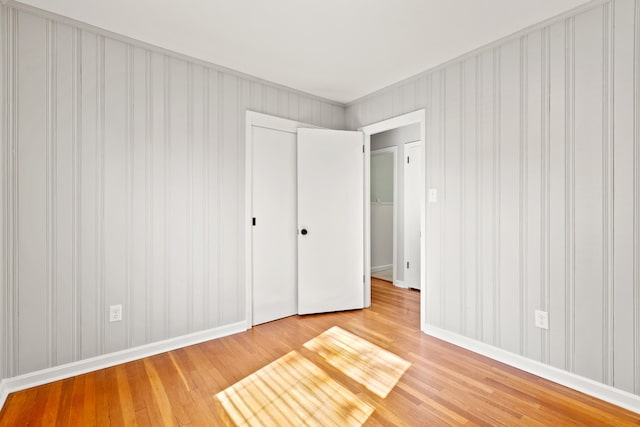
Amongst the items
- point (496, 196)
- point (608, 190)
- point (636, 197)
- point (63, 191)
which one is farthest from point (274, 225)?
point (636, 197)

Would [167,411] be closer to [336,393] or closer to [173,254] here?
[336,393]

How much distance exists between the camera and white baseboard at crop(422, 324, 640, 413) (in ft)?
6.08

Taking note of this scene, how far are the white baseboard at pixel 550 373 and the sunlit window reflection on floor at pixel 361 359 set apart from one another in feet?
2.06

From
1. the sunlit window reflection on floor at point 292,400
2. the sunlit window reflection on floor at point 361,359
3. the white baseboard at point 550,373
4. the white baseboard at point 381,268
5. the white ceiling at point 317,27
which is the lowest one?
the sunlit window reflection on floor at point 292,400

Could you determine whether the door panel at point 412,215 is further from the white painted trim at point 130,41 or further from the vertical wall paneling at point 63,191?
the vertical wall paneling at point 63,191

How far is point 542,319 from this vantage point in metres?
2.21

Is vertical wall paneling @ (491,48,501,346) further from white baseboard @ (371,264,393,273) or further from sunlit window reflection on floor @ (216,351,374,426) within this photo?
white baseboard @ (371,264,393,273)

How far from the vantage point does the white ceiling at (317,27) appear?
2008mm

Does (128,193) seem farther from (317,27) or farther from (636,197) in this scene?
(636,197)

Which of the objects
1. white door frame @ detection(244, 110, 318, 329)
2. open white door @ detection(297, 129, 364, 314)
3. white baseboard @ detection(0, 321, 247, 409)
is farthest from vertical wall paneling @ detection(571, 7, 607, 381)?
white baseboard @ detection(0, 321, 247, 409)

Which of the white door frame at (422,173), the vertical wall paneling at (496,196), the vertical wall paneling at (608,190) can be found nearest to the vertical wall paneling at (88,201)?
the white door frame at (422,173)

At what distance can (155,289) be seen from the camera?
2.53 m

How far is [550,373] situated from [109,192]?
11.1 ft

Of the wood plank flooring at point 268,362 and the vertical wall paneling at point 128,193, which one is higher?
the vertical wall paneling at point 128,193
